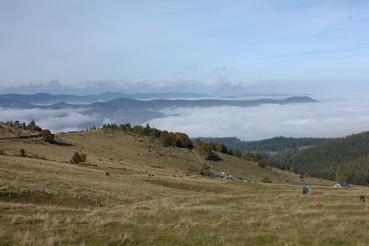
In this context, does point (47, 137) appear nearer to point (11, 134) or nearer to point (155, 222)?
point (11, 134)

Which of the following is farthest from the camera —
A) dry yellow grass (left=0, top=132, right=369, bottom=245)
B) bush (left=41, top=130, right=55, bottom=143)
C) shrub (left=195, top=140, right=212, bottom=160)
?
shrub (left=195, top=140, right=212, bottom=160)

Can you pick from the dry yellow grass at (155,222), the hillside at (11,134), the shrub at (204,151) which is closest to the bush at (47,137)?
the hillside at (11,134)

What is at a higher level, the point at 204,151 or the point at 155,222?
the point at 204,151

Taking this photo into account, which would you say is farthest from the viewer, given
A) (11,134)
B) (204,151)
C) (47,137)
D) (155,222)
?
(204,151)

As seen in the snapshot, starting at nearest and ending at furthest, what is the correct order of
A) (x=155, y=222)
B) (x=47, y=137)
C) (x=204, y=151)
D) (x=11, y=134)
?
1. (x=155, y=222)
2. (x=11, y=134)
3. (x=47, y=137)
4. (x=204, y=151)

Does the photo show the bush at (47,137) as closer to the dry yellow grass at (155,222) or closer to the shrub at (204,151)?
the shrub at (204,151)

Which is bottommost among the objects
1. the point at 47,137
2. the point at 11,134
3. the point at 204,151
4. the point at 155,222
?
the point at 155,222

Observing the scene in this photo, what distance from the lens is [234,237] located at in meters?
16.9

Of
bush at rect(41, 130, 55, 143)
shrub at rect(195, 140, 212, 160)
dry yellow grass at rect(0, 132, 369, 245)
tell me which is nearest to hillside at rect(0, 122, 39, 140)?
bush at rect(41, 130, 55, 143)

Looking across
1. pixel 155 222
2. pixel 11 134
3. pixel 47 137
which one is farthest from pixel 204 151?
pixel 155 222

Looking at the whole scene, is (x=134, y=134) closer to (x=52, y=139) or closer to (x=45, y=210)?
(x=52, y=139)

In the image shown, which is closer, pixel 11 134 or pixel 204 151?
pixel 11 134

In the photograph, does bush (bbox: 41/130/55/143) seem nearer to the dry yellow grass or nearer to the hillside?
the hillside

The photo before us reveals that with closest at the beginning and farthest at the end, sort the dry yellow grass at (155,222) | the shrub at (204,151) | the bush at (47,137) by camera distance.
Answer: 1. the dry yellow grass at (155,222)
2. the bush at (47,137)
3. the shrub at (204,151)
